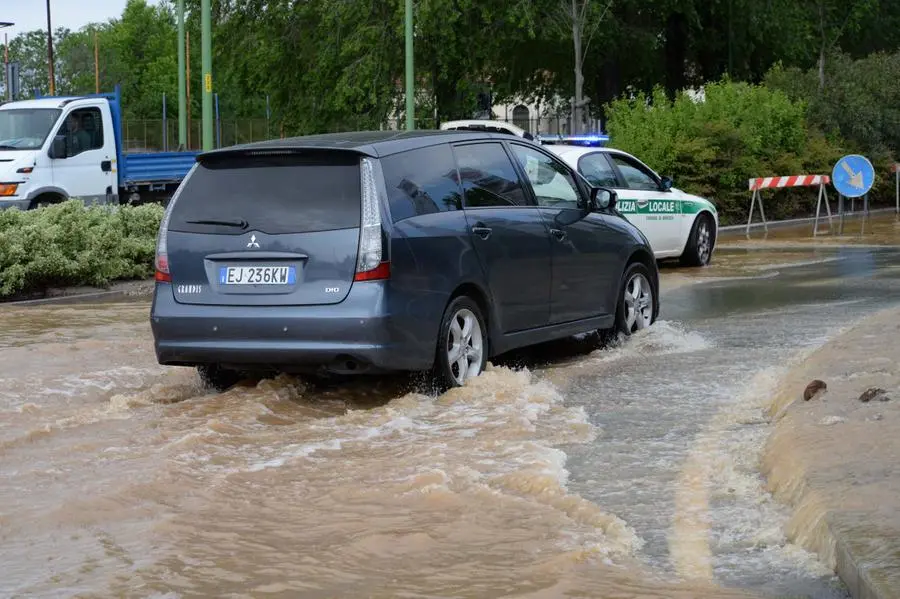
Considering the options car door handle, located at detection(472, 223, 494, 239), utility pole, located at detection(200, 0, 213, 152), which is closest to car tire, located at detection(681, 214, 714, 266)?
utility pole, located at detection(200, 0, 213, 152)

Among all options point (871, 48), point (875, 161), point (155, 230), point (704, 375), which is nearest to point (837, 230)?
point (875, 161)

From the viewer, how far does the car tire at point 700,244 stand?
780 inches

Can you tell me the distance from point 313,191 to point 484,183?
150 centimetres

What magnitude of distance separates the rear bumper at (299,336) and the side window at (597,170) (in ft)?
29.4

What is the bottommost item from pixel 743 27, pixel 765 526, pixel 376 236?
pixel 765 526

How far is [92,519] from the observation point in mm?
6371

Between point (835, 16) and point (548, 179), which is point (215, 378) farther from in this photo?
point (835, 16)

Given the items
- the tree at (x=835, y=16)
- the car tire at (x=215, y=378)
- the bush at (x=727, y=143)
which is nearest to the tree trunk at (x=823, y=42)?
the tree at (x=835, y=16)

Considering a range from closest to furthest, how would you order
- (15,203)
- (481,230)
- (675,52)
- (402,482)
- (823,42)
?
(402,482) → (481,230) → (15,203) → (823,42) → (675,52)

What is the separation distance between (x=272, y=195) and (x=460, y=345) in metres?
1.48

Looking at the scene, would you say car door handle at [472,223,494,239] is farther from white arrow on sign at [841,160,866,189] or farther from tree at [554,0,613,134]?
→ tree at [554,0,613,134]

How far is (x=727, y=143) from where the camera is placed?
2842 centimetres

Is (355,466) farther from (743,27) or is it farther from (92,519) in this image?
(743,27)

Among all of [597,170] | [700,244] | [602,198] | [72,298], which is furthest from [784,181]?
[602,198]
